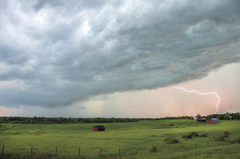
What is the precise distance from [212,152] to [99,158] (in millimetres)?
21679

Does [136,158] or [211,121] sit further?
[211,121]

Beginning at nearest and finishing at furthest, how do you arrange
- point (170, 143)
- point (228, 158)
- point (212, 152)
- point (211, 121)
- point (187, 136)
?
point (228, 158), point (212, 152), point (170, 143), point (187, 136), point (211, 121)

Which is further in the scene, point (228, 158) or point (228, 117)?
point (228, 117)

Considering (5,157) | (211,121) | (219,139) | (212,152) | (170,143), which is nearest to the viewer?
(5,157)

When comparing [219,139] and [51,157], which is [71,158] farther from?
[219,139]

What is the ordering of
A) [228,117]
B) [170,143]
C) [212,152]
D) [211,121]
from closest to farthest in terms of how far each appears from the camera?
[212,152], [170,143], [211,121], [228,117]

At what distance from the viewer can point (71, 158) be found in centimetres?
3138

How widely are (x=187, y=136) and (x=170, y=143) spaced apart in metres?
15.3

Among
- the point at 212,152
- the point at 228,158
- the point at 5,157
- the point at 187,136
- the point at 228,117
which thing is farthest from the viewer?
the point at 228,117

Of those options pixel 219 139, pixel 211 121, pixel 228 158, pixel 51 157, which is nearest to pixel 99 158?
pixel 51 157

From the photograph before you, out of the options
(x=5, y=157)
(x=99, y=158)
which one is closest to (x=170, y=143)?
(x=99, y=158)

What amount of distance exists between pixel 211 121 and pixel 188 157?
129 meters

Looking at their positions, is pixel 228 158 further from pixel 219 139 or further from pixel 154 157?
pixel 219 139

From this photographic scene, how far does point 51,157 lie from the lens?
32.2 meters
